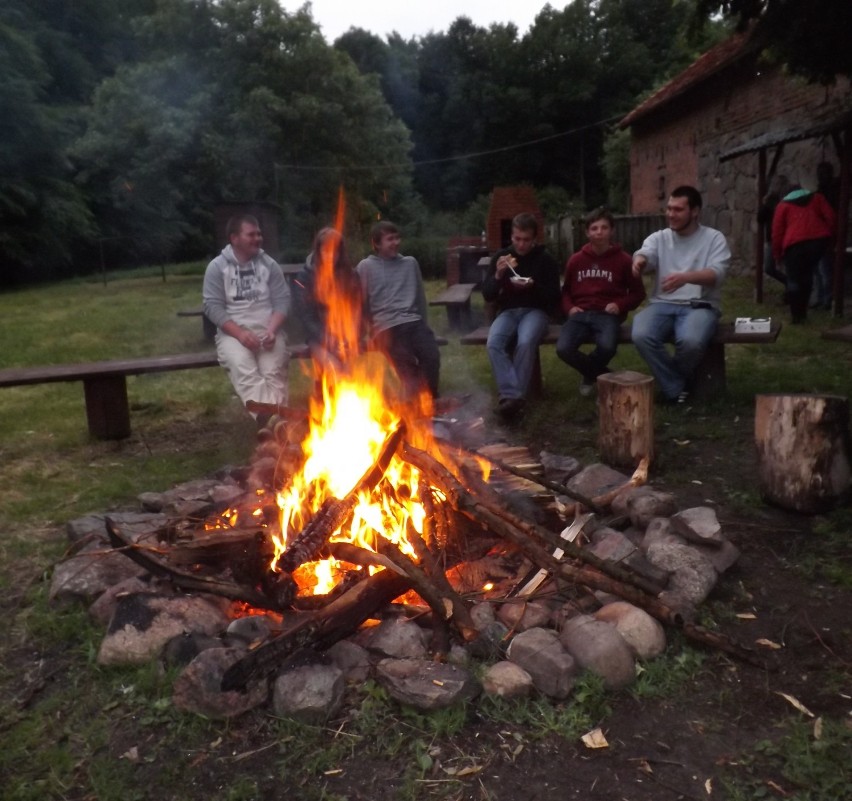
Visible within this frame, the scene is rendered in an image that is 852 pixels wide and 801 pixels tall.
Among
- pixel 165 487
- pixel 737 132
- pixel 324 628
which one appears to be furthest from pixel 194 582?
pixel 737 132

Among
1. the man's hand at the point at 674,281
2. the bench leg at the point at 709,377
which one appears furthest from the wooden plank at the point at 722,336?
the man's hand at the point at 674,281

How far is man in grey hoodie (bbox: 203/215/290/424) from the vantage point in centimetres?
Result: 607

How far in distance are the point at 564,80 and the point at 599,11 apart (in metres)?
6.00

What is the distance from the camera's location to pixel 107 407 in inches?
244

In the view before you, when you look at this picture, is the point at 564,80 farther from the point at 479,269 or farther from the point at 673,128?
the point at 479,269

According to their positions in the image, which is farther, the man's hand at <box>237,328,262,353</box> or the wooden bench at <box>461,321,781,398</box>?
the wooden bench at <box>461,321,781,398</box>

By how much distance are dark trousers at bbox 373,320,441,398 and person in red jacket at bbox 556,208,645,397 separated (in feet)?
3.26

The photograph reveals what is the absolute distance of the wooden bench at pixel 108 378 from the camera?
6.01 meters

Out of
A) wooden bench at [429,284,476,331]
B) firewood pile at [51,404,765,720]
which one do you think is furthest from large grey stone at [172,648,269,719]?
wooden bench at [429,284,476,331]

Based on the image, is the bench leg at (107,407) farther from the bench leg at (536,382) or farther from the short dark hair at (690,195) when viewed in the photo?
the short dark hair at (690,195)

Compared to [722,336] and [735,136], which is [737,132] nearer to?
[735,136]

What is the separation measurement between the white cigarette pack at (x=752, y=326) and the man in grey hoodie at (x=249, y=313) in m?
3.35

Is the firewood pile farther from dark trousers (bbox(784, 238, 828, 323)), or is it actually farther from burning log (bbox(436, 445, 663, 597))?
dark trousers (bbox(784, 238, 828, 323))

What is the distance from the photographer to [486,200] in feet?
115
